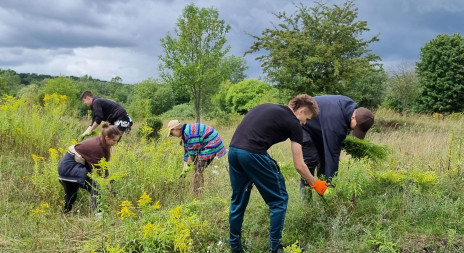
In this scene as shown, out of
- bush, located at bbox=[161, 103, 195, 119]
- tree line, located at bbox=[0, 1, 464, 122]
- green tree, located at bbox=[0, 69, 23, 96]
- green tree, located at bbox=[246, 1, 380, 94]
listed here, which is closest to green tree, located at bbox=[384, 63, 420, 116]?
tree line, located at bbox=[0, 1, 464, 122]

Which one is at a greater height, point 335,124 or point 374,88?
point 374,88

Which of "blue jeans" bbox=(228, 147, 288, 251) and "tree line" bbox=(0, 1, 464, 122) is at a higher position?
"tree line" bbox=(0, 1, 464, 122)

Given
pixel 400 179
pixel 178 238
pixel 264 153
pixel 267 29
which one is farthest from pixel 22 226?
pixel 267 29

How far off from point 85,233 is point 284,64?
13.4 m

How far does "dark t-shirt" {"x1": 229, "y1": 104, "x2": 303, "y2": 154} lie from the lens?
9.70 feet

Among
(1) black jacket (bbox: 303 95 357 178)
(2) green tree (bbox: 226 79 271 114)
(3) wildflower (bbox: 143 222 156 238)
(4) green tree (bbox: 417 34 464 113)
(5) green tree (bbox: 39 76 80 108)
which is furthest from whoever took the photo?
(5) green tree (bbox: 39 76 80 108)

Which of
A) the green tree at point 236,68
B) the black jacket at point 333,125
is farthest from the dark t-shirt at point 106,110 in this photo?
the green tree at point 236,68

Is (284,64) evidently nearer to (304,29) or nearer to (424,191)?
(304,29)

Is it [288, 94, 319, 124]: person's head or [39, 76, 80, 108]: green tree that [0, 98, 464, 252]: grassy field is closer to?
[288, 94, 319, 124]: person's head

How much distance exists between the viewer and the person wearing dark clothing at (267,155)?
9.69 feet

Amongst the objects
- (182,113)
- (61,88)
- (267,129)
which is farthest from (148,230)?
(61,88)

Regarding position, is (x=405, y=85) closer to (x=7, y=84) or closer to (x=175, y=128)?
(x=175, y=128)

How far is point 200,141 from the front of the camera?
509 centimetres

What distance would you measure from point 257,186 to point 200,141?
2168mm
